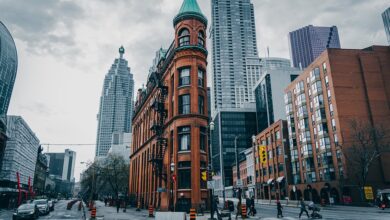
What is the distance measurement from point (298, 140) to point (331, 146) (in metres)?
11.5

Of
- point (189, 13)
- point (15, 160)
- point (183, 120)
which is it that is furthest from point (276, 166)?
point (15, 160)

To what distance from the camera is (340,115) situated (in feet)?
182

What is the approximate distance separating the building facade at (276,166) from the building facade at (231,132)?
194 ft

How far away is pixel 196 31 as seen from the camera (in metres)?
37.0

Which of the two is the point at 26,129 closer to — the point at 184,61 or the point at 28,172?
the point at 28,172

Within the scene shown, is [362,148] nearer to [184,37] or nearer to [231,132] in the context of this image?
[184,37]

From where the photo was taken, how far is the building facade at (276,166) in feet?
236

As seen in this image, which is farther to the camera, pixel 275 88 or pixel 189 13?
pixel 275 88

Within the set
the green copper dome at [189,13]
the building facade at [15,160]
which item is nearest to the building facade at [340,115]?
the green copper dome at [189,13]

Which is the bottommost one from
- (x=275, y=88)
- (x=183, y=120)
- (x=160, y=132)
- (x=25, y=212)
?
(x=25, y=212)

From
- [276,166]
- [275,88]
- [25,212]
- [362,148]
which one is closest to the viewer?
[25,212]

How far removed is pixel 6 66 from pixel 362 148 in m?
122

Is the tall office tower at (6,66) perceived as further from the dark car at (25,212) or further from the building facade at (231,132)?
the dark car at (25,212)

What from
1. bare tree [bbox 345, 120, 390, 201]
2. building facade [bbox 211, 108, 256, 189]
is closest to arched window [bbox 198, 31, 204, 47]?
bare tree [bbox 345, 120, 390, 201]
